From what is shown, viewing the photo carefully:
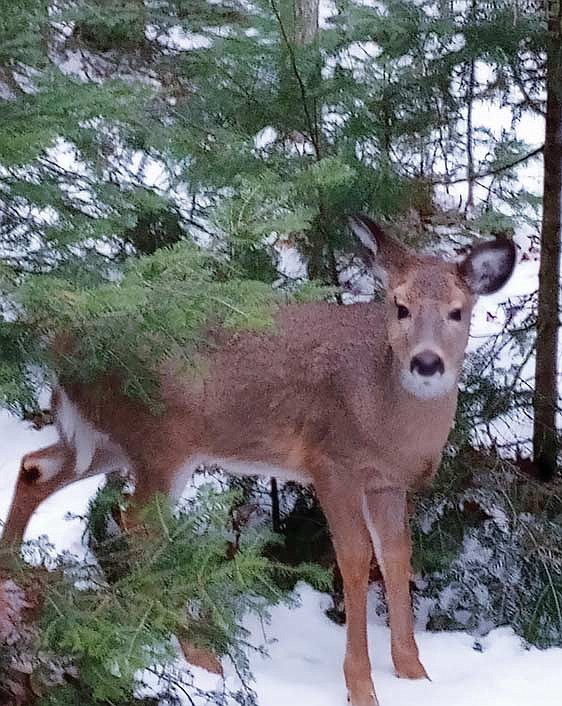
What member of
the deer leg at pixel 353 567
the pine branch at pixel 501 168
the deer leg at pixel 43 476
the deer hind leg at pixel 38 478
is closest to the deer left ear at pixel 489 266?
the deer leg at pixel 353 567

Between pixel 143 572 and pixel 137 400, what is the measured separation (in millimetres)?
989

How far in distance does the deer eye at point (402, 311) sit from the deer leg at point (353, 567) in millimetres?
708

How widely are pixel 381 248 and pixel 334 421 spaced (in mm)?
666

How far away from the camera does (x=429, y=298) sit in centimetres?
343

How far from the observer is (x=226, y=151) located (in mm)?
4363

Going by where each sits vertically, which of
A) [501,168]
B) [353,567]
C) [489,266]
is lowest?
[353,567]

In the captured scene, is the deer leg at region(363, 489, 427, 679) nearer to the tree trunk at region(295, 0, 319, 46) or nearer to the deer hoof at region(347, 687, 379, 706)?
the deer hoof at region(347, 687, 379, 706)

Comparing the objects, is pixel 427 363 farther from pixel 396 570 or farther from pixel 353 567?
pixel 396 570

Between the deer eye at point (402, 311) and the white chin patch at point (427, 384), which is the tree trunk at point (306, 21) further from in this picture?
the white chin patch at point (427, 384)

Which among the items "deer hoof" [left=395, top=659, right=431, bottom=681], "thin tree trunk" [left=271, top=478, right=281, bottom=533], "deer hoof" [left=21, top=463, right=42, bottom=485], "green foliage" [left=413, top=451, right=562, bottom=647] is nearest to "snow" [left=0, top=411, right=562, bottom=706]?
"deer hoof" [left=395, top=659, right=431, bottom=681]

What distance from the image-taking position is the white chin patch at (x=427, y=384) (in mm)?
3418

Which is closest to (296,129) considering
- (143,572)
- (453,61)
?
(453,61)

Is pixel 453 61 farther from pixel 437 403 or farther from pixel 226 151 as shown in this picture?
pixel 437 403

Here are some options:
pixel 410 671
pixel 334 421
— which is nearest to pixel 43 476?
pixel 334 421
